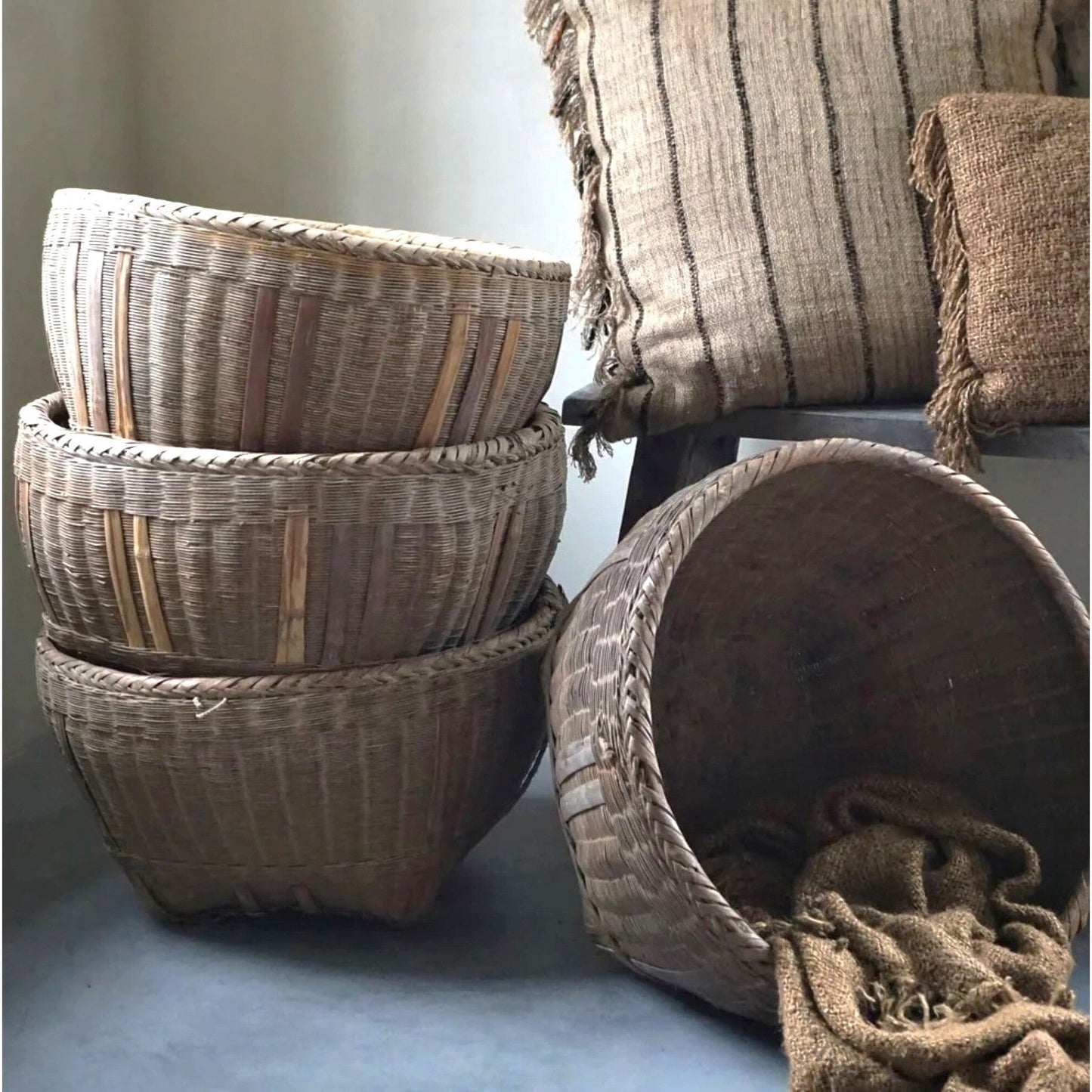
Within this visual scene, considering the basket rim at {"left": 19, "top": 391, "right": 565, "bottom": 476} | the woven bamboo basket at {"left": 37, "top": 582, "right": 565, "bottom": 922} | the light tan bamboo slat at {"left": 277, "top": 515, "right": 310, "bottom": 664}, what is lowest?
the woven bamboo basket at {"left": 37, "top": 582, "right": 565, "bottom": 922}

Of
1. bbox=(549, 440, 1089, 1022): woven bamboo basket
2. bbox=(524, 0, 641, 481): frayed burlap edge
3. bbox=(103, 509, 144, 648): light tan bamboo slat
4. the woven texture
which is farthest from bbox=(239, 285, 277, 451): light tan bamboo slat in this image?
the woven texture

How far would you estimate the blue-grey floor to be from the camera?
2.76ft

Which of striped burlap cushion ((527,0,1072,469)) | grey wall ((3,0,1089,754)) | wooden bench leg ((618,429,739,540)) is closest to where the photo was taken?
striped burlap cushion ((527,0,1072,469))

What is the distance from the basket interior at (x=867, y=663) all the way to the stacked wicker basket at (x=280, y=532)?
206 millimetres

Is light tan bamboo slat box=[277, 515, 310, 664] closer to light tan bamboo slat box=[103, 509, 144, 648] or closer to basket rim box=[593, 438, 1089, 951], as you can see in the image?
light tan bamboo slat box=[103, 509, 144, 648]

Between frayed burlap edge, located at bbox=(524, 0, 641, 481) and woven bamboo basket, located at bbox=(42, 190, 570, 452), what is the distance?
0.76 ft

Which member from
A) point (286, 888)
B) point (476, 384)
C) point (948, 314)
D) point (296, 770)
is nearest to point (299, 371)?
point (476, 384)

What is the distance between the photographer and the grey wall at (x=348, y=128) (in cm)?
139

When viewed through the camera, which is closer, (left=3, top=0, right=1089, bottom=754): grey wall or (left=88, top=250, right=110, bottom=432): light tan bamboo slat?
(left=88, top=250, right=110, bottom=432): light tan bamboo slat

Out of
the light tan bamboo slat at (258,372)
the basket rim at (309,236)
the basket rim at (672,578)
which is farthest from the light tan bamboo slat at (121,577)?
the basket rim at (672,578)

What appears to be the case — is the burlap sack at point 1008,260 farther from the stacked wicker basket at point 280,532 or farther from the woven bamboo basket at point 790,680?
the stacked wicker basket at point 280,532

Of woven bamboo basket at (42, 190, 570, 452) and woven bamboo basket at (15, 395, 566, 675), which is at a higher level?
woven bamboo basket at (42, 190, 570, 452)

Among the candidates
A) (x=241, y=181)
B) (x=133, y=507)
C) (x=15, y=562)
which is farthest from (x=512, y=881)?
(x=241, y=181)

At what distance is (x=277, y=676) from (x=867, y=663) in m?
0.52
